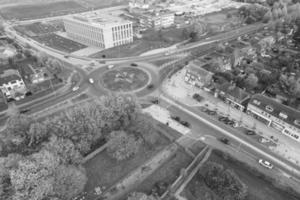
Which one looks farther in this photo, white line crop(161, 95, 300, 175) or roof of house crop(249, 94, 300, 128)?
roof of house crop(249, 94, 300, 128)

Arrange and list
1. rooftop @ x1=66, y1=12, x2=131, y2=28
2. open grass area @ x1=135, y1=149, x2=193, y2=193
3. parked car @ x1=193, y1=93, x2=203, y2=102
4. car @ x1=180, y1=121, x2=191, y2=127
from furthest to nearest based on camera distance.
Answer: rooftop @ x1=66, y1=12, x2=131, y2=28 → parked car @ x1=193, y1=93, x2=203, y2=102 → car @ x1=180, y1=121, x2=191, y2=127 → open grass area @ x1=135, y1=149, x2=193, y2=193

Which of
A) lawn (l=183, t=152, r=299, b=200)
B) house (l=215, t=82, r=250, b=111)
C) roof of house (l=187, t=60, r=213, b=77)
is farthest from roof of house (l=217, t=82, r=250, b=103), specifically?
lawn (l=183, t=152, r=299, b=200)

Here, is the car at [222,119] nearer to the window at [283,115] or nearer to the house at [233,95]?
the house at [233,95]

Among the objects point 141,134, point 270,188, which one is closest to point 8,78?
point 141,134

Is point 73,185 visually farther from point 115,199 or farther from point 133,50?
point 133,50

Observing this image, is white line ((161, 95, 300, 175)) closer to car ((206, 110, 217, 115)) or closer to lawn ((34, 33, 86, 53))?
car ((206, 110, 217, 115))

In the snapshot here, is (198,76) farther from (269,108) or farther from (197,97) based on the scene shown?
(269,108)

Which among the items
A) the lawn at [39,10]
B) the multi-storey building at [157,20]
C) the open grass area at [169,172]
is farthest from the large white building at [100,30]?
the open grass area at [169,172]

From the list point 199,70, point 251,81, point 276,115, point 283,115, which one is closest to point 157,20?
point 199,70
